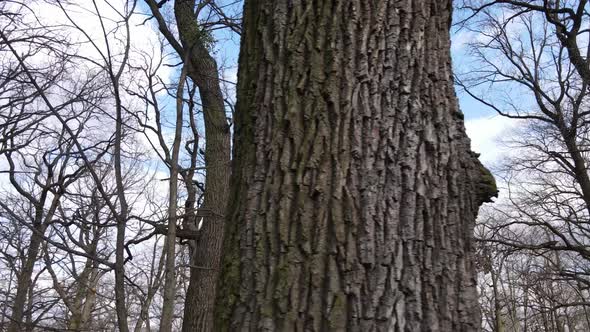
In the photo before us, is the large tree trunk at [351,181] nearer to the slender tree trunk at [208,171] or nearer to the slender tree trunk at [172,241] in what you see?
the slender tree trunk at [172,241]

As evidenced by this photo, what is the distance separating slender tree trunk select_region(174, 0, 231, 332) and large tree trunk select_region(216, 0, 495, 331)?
186 inches

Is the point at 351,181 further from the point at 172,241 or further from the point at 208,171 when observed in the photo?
the point at 208,171

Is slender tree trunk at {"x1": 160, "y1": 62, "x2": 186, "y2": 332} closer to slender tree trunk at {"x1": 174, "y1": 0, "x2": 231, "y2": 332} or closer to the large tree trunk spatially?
slender tree trunk at {"x1": 174, "y1": 0, "x2": 231, "y2": 332}

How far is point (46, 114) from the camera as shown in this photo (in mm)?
12969

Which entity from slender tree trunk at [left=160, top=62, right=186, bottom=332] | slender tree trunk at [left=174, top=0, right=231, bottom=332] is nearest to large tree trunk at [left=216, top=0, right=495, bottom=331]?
slender tree trunk at [left=160, top=62, right=186, bottom=332]

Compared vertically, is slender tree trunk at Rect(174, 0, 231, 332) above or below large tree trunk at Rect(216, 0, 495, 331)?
above

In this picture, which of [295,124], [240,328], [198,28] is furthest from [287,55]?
[198,28]

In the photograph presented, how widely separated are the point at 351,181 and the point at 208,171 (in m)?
5.80

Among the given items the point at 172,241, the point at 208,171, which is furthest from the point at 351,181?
the point at 208,171

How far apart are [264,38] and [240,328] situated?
92 centimetres

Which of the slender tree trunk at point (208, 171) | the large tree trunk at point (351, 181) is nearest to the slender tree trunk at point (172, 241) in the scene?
the slender tree trunk at point (208, 171)

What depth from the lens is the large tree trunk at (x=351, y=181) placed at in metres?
1.35

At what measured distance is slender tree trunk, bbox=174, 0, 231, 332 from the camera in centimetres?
632

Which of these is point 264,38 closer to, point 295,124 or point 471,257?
point 295,124
